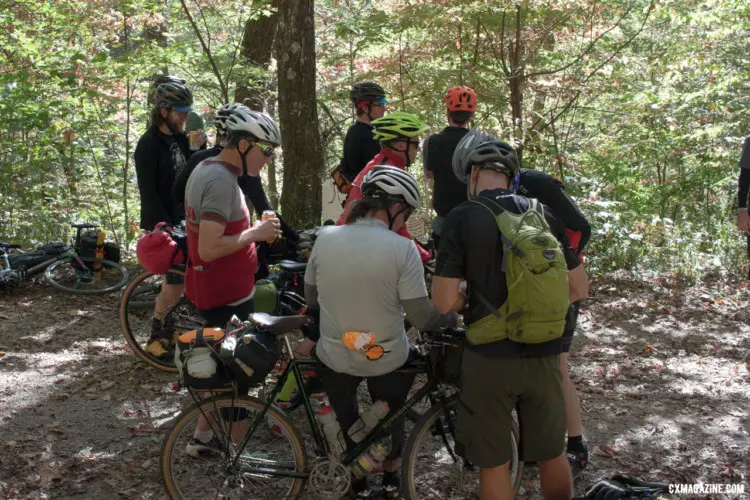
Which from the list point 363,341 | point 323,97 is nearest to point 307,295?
point 363,341

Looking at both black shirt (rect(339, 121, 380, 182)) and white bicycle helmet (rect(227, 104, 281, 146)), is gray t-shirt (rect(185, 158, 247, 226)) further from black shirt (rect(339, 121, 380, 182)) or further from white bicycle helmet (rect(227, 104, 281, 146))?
black shirt (rect(339, 121, 380, 182))

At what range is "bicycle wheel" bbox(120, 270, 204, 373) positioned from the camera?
225 inches

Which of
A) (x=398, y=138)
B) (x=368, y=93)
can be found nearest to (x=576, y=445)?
(x=398, y=138)

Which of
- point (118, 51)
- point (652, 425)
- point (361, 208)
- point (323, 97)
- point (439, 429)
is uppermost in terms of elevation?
point (118, 51)

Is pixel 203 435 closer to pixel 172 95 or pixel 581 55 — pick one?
pixel 172 95

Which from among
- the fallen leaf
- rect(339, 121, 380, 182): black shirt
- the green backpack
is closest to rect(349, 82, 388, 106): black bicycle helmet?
rect(339, 121, 380, 182): black shirt

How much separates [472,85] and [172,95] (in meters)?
5.17

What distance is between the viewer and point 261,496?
12.6 feet

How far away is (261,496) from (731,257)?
801cm

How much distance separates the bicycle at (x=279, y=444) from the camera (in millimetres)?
3703

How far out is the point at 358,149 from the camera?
618cm

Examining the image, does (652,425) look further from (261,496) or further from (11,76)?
(11,76)

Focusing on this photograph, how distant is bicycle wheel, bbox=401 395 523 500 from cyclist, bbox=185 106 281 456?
1002 millimetres

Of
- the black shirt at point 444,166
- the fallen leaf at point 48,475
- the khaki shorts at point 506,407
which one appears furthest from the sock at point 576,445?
the fallen leaf at point 48,475
